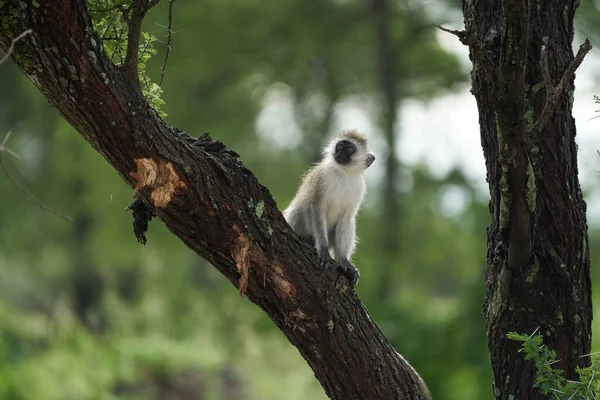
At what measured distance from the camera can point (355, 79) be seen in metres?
13.0

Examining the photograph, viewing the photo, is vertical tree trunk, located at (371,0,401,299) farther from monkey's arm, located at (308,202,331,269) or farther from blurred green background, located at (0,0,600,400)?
monkey's arm, located at (308,202,331,269)

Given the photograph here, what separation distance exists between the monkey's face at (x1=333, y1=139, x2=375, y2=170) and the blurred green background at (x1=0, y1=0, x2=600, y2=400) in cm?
477

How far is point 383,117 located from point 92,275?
254 inches

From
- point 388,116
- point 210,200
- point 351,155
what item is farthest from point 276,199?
point 210,200

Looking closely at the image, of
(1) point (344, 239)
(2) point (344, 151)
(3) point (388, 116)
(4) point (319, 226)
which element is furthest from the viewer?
(3) point (388, 116)

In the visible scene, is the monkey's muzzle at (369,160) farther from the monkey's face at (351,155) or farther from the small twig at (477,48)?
the small twig at (477,48)

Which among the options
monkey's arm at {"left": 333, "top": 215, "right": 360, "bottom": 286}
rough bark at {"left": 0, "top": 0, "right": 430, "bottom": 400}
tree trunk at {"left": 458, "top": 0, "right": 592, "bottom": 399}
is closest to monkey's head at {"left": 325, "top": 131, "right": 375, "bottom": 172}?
monkey's arm at {"left": 333, "top": 215, "right": 360, "bottom": 286}

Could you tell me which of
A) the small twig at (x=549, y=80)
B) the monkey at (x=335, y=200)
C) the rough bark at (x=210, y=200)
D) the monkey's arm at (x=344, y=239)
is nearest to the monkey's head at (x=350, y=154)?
the monkey at (x=335, y=200)

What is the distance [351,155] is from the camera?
5566 millimetres

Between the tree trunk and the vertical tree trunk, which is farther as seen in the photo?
the vertical tree trunk

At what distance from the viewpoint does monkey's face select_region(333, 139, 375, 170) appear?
18.0ft

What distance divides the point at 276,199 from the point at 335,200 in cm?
692

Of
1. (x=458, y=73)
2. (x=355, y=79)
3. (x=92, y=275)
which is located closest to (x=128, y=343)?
(x=92, y=275)

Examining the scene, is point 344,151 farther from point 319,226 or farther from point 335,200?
point 319,226
